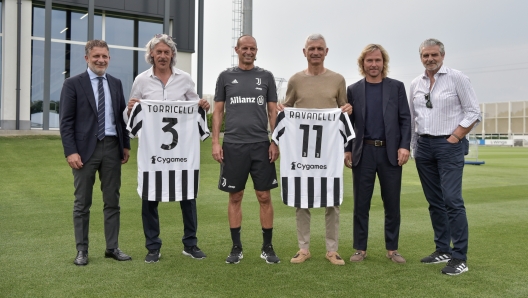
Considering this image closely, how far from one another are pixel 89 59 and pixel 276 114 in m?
2.09

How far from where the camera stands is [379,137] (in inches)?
212

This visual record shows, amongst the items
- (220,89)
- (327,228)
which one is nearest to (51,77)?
(220,89)

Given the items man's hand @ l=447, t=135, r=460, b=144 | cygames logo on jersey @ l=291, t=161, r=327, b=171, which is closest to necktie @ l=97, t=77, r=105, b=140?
cygames logo on jersey @ l=291, t=161, r=327, b=171

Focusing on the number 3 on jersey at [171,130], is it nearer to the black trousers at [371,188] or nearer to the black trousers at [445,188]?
the black trousers at [371,188]

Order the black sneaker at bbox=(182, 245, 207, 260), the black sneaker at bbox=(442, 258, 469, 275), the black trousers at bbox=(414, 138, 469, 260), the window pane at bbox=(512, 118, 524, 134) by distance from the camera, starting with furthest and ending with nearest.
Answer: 1. the window pane at bbox=(512, 118, 524, 134)
2. the black sneaker at bbox=(182, 245, 207, 260)
3. the black trousers at bbox=(414, 138, 469, 260)
4. the black sneaker at bbox=(442, 258, 469, 275)

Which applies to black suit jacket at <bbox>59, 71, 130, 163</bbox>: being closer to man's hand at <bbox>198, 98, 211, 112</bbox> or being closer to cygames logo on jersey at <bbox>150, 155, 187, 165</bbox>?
cygames logo on jersey at <bbox>150, 155, 187, 165</bbox>

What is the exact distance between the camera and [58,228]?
712 cm

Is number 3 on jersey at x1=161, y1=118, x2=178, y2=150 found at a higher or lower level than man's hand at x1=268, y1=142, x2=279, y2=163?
higher

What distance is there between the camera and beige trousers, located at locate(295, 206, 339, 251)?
5.37m

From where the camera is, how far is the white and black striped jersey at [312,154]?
5.35 m

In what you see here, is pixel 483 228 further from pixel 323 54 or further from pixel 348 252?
pixel 323 54

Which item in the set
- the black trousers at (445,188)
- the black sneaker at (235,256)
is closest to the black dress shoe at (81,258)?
the black sneaker at (235,256)

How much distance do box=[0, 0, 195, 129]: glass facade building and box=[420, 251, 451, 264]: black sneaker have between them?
1875cm

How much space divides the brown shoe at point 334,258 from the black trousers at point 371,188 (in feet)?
0.98
